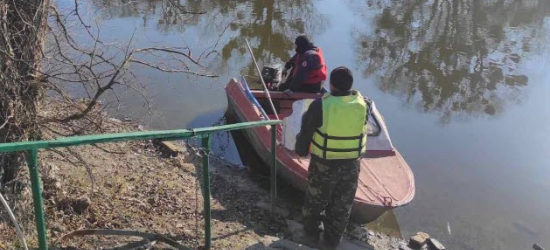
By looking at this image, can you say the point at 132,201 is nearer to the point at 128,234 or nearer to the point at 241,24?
the point at 128,234

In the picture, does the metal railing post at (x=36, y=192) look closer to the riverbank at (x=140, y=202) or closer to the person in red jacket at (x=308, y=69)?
the riverbank at (x=140, y=202)

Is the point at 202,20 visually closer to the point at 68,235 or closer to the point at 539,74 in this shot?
the point at 539,74

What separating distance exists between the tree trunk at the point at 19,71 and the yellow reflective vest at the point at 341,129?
8.05 ft

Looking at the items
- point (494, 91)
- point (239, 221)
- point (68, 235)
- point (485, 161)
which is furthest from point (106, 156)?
point (494, 91)

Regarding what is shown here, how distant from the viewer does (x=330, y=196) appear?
18.4ft

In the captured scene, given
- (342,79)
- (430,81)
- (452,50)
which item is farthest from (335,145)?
(452,50)

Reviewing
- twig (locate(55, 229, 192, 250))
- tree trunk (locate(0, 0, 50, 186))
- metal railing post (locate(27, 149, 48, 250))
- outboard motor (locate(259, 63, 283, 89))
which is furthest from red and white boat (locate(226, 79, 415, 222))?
metal railing post (locate(27, 149, 48, 250))

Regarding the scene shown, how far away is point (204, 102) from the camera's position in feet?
37.7

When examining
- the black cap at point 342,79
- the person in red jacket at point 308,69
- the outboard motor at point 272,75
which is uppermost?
the black cap at point 342,79

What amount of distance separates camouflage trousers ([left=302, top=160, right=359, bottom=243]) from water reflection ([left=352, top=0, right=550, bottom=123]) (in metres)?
6.66

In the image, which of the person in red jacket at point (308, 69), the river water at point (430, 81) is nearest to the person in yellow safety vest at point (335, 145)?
the river water at point (430, 81)

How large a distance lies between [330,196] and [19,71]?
3078 millimetres

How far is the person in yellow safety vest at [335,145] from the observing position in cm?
511

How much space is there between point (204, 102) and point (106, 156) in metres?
4.59
